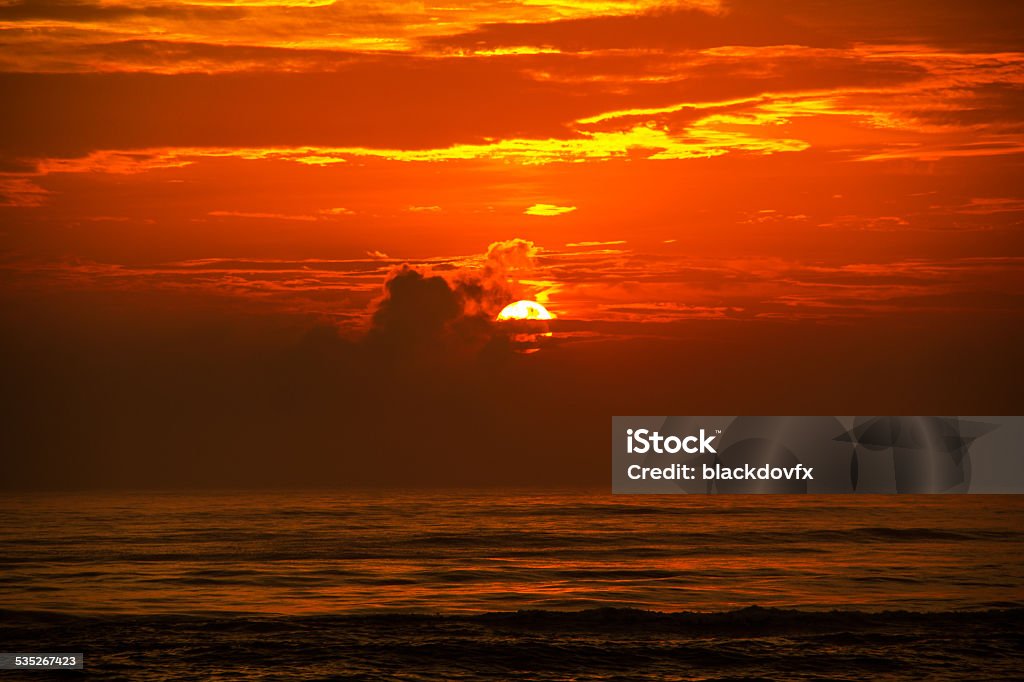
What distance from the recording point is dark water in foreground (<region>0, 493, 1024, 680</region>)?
27.6m

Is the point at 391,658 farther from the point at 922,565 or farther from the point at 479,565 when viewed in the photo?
the point at 922,565

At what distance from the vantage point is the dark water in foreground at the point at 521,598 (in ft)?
90.5

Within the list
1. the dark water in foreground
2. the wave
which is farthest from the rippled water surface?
the wave

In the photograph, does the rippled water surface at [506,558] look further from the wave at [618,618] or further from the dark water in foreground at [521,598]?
the wave at [618,618]

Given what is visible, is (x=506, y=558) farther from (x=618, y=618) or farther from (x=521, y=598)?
(x=618, y=618)

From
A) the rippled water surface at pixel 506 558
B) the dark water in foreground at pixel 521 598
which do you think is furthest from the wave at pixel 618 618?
the rippled water surface at pixel 506 558

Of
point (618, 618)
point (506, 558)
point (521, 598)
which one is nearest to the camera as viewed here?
point (618, 618)

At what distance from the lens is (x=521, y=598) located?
127 ft

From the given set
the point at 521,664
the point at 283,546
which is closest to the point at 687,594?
the point at 521,664

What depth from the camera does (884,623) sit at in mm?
32875

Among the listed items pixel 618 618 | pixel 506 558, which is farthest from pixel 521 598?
pixel 506 558

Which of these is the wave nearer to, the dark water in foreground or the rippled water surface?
the dark water in foreground

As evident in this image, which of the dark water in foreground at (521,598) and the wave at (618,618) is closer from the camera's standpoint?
the dark water in foreground at (521,598)

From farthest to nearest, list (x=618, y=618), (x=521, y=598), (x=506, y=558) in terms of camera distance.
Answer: (x=506, y=558), (x=521, y=598), (x=618, y=618)
